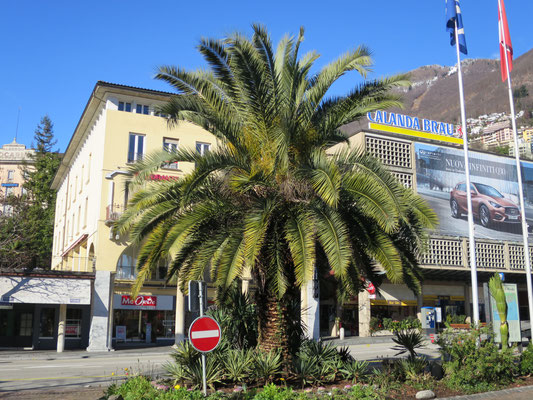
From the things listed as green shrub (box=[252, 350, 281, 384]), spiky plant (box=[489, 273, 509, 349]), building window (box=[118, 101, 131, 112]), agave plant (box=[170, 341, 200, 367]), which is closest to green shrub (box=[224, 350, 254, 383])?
green shrub (box=[252, 350, 281, 384])

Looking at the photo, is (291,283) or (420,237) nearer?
(291,283)

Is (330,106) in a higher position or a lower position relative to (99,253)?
higher

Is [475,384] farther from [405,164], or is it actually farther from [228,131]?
[405,164]

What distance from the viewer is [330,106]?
44.2ft

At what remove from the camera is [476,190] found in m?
44.0

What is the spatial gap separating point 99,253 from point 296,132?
2078 cm

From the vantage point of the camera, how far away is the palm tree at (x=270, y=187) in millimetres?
11672

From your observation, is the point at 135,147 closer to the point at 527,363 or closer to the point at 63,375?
the point at 63,375

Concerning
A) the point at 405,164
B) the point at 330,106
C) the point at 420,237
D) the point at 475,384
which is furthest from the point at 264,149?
the point at 405,164

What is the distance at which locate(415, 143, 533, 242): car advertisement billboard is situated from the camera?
41531 millimetres

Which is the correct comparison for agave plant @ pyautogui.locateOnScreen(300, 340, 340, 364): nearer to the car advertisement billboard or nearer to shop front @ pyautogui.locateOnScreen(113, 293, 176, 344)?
shop front @ pyautogui.locateOnScreen(113, 293, 176, 344)

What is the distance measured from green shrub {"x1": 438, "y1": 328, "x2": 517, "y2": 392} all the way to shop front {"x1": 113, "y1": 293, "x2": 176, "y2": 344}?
22.5 metres

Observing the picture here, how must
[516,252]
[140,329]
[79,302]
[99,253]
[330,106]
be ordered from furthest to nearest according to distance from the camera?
[516,252], [140,329], [99,253], [79,302], [330,106]

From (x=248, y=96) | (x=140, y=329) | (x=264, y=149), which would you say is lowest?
(x=140, y=329)
